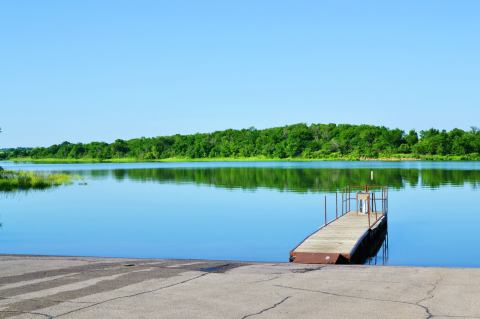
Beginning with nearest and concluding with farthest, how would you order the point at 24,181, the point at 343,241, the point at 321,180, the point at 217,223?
the point at 343,241, the point at 217,223, the point at 24,181, the point at 321,180

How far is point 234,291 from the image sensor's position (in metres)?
10.8

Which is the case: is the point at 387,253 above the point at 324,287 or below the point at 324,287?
below

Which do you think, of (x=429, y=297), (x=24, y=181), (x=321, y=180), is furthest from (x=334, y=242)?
(x=321, y=180)

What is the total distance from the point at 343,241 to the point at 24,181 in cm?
5132

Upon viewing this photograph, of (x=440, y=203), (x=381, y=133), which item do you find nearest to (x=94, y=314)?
(x=440, y=203)

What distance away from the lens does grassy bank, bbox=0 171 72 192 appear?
6219cm

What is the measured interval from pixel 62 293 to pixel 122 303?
1549mm

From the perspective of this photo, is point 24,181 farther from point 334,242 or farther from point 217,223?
point 334,242

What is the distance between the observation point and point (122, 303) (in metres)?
9.90

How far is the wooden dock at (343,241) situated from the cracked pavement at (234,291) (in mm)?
4276

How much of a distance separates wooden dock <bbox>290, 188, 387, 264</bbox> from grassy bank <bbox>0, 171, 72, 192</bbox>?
1696 inches

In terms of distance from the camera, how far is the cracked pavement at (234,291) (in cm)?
921

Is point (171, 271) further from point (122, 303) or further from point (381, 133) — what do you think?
point (381, 133)

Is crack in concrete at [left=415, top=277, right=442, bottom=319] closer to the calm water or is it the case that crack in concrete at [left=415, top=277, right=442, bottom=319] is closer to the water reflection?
the water reflection
